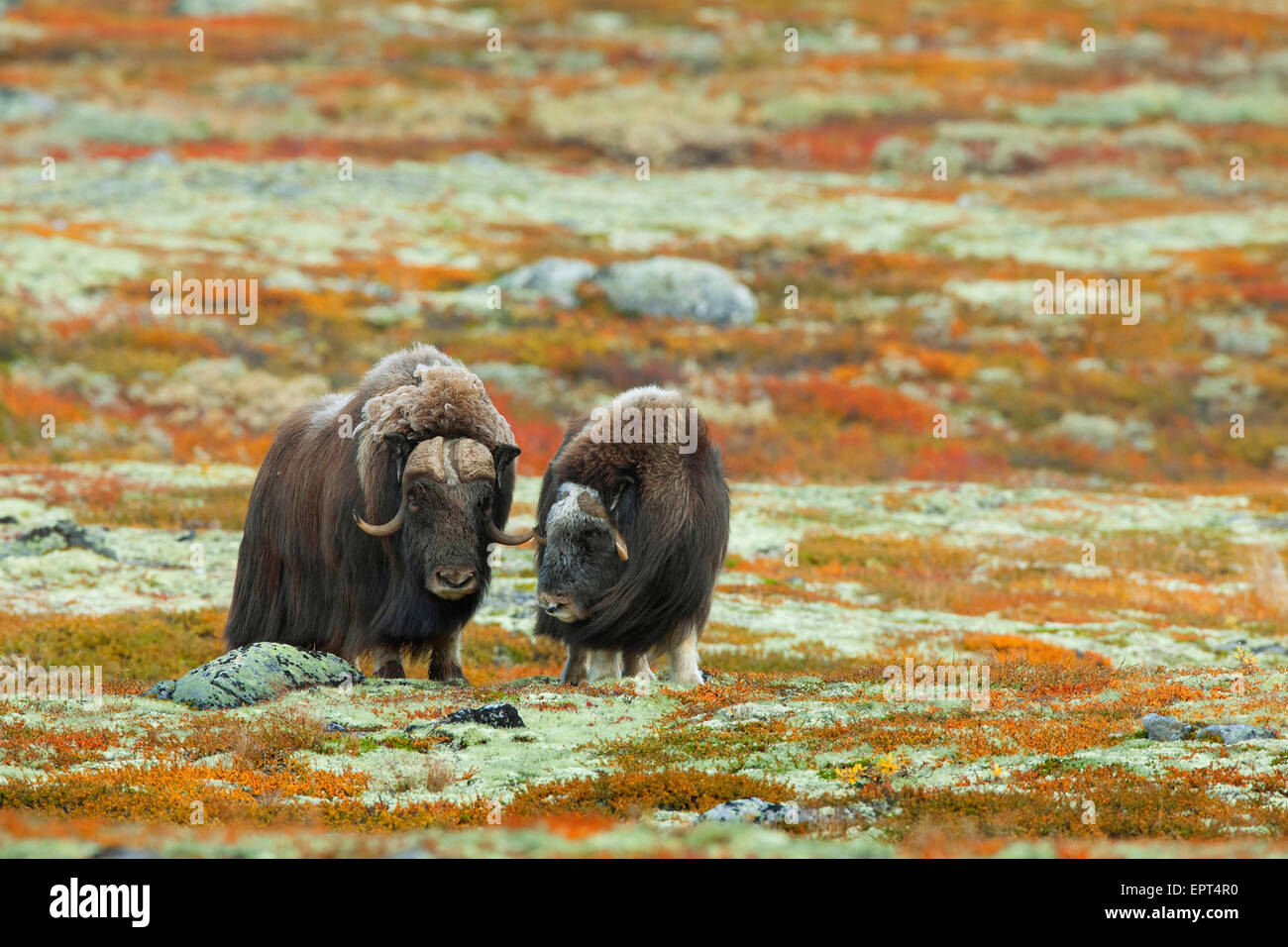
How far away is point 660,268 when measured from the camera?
39.9 meters

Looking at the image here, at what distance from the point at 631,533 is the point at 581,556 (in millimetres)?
444

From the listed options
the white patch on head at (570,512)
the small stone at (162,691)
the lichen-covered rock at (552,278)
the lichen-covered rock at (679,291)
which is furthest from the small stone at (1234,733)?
the lichen-covered rock at (552,278)

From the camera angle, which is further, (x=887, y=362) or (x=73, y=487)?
(x=887, y=362)

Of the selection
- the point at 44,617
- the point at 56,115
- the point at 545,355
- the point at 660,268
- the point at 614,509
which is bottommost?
the point at 44,617

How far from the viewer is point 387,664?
11703 mm

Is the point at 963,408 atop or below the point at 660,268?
below

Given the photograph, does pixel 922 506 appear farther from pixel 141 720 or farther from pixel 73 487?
pixel 141 720

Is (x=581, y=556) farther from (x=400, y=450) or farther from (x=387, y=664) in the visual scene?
(x=387, y=664)

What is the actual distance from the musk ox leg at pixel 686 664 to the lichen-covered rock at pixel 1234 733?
4.11m

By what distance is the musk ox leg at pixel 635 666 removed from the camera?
38.2ft

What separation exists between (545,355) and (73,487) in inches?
543

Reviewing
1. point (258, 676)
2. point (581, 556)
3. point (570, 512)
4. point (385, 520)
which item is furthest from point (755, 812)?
point (258, 676)

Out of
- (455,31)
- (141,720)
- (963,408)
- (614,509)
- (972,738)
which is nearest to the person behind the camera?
(972,738)
